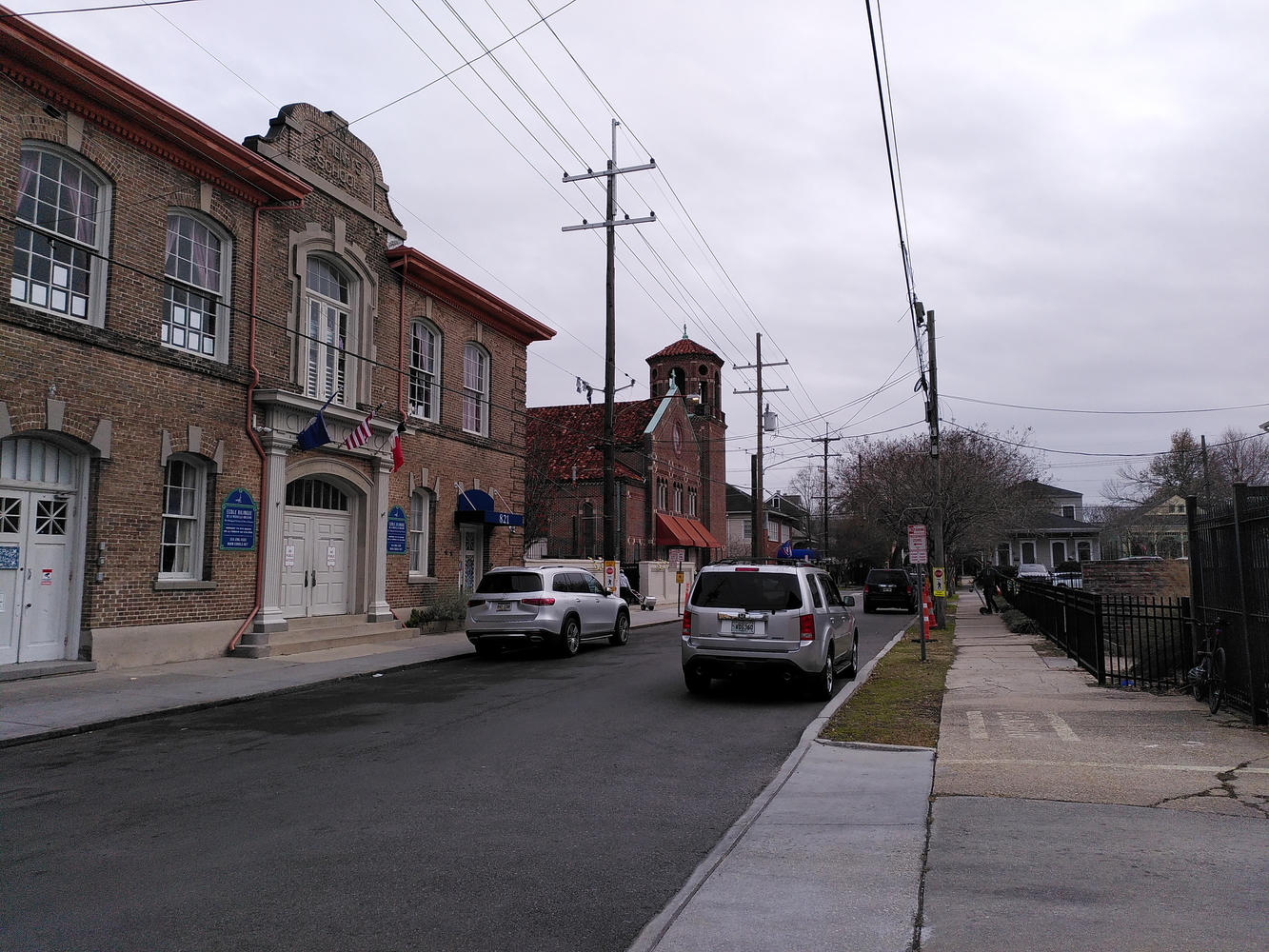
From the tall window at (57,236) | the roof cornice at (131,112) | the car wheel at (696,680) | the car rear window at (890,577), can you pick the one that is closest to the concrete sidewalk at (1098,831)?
the car wheel at (696,680)

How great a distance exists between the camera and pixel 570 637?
17.5 m

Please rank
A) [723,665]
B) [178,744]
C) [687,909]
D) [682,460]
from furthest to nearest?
[682,460]
[723,665]
[178,744]
[687,909]

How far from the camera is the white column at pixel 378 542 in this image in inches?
795

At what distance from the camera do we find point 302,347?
18391 mm

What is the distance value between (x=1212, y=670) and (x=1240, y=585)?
1315mm

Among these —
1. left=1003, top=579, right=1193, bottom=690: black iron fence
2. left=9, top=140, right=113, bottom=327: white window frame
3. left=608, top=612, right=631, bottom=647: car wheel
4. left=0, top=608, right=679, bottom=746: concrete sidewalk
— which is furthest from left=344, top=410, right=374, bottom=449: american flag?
left=1003, top=579, right=1193, bottom=690: black iron fence

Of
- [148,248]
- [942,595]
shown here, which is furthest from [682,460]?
[148,248]

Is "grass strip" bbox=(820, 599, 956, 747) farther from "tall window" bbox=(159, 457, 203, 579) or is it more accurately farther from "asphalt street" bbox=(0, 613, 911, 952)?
"tall window" bbox=(159, 457, 203, 579)

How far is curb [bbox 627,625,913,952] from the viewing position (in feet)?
13.8

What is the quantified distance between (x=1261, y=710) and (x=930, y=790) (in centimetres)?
399

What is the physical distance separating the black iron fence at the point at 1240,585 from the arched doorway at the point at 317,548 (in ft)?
50.0

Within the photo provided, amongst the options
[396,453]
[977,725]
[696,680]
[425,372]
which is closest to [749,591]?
[696,680]

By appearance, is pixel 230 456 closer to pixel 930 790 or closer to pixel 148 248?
pixel 148 248

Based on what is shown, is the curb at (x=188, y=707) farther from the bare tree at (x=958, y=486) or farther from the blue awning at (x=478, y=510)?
the bare tree at (x=958, y=486)
